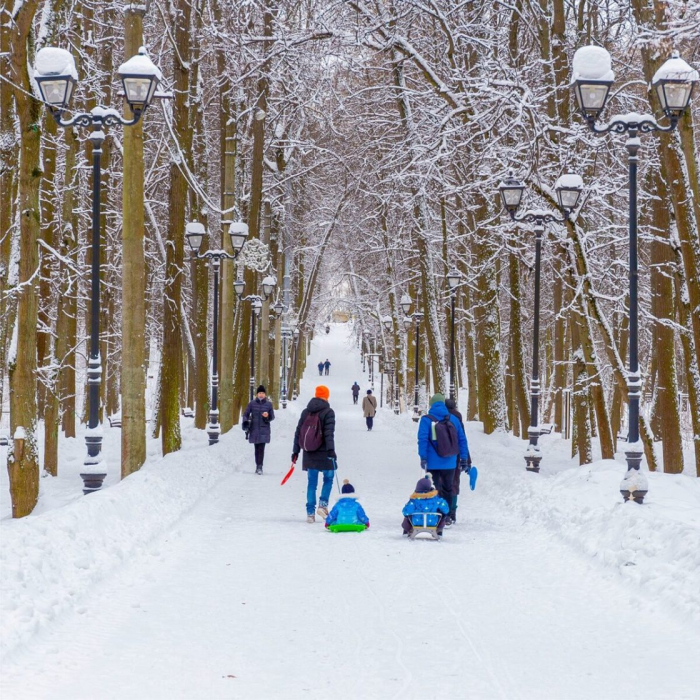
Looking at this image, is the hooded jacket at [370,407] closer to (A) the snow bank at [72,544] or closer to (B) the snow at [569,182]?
(B) the snow at [569,182]

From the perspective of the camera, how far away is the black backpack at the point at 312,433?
12.5 metres

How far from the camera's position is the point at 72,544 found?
27.0 ft

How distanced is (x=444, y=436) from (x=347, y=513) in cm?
155

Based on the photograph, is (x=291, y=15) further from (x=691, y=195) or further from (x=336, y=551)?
(x=336, y=551)

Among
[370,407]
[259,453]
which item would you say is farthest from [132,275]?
[370,407]

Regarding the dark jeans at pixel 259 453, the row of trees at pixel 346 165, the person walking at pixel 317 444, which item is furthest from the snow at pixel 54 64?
the dark jeans at pixel 259 453

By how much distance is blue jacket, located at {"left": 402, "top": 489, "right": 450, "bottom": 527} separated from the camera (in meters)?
11.1

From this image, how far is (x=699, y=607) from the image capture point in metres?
7.20

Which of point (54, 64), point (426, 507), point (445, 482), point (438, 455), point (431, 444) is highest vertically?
point (54, 64)

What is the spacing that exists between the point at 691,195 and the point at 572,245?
3755mm

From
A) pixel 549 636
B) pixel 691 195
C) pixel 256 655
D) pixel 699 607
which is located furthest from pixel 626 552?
pixel 691 195

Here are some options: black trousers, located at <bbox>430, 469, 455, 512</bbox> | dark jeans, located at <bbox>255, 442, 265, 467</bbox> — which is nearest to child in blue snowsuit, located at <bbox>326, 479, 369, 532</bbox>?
black trousers, located at <bbox>430, 469, 455, 512</bbox>

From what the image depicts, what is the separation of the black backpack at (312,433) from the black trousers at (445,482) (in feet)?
5.12

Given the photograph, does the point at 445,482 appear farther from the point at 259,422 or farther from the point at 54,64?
the point at 259,422
